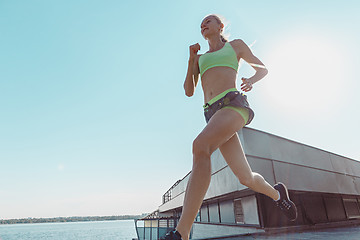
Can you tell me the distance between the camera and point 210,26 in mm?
2139

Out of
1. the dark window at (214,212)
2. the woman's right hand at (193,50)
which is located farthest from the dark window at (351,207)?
the woman's right hand at (193,50)

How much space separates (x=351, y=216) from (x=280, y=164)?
6.27m

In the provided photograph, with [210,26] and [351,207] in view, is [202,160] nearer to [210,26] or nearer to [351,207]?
[210,26]

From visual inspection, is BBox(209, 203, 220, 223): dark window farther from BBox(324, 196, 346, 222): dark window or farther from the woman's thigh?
the woman's thigh

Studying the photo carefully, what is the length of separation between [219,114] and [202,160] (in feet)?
1.36

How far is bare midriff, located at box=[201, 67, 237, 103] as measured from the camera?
184 centimetres

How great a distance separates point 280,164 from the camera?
725 centimetres

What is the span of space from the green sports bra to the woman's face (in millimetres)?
225

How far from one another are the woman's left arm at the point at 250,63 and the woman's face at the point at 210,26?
255 millimetres

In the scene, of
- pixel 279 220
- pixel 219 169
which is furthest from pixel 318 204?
pixel 219 169

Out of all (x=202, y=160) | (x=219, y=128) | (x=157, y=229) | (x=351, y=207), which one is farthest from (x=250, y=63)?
(x=157, y=229)

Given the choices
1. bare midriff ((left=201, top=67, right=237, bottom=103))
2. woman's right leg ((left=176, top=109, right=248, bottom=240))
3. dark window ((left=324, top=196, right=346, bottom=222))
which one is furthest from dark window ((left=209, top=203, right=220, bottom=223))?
woman's right leg ((left=176, top=109, right=248, bottom=240))

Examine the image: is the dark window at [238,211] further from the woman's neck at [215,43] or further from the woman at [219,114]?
the woman's neck at [215,43]

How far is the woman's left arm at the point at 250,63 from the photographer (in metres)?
1.85
